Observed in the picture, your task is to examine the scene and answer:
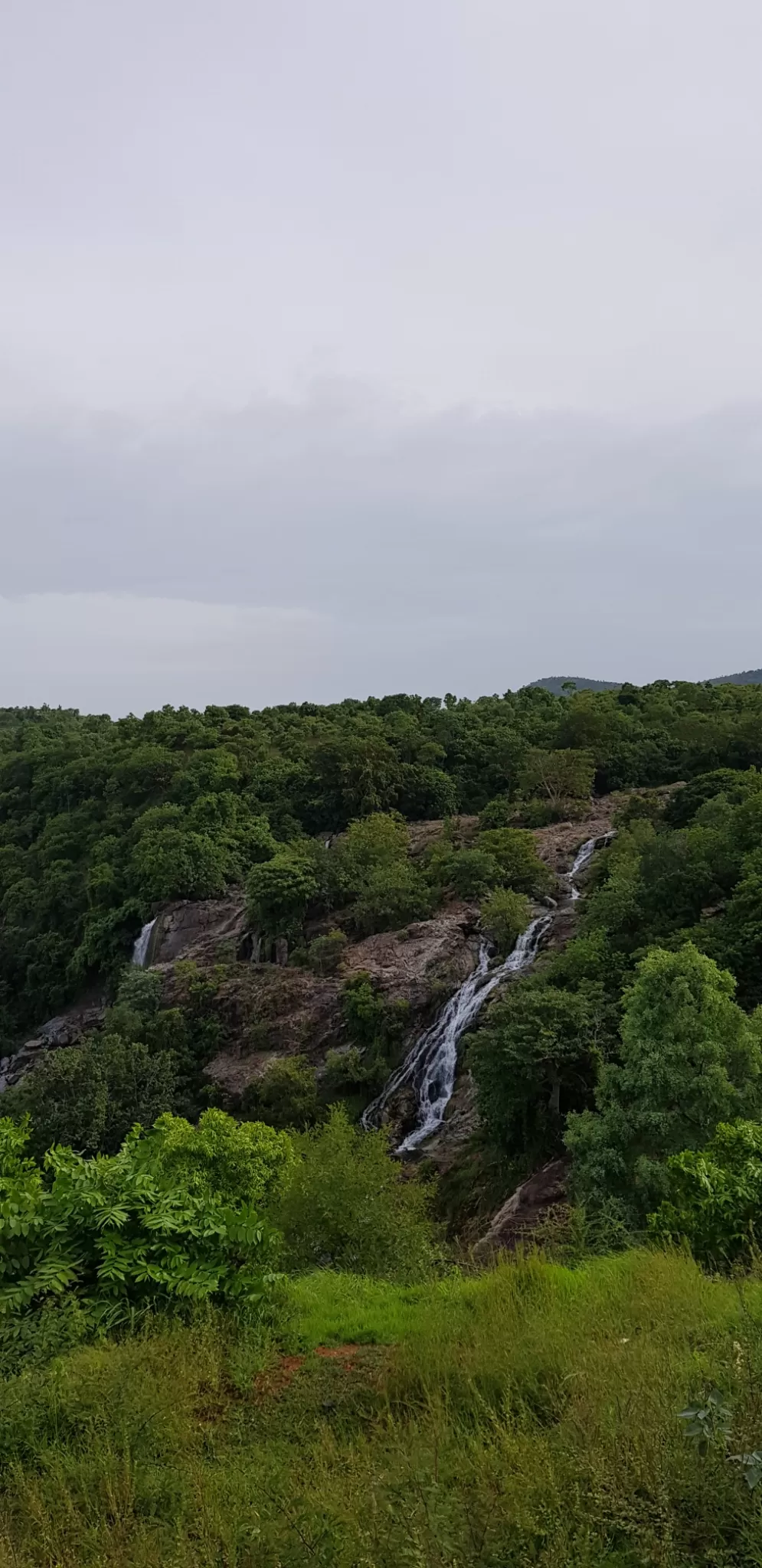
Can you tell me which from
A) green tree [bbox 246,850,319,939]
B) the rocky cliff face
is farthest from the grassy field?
green tree [bbox 246,850,319,939]

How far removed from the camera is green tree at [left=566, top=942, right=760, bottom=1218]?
11016 millimetres

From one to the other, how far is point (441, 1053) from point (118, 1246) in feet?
57.1

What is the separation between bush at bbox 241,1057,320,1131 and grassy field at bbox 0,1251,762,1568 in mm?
16630

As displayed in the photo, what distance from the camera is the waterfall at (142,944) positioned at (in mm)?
34281

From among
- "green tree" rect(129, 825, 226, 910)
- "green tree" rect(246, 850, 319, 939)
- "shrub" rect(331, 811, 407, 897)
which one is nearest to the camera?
"green tree" rect(246, 850, 319, 939)

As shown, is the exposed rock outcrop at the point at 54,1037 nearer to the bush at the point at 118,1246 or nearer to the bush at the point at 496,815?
the bush at the point at 496,815

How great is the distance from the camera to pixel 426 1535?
10.5 feet

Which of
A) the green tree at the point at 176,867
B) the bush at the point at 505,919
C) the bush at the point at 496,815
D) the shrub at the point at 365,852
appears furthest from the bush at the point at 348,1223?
the bush at the point at 496,815

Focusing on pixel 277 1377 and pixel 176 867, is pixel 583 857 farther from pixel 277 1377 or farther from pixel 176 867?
pixel 277 1377

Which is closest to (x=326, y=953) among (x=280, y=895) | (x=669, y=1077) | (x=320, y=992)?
(x=320, y=992)

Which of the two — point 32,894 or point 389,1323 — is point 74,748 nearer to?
point 32,894

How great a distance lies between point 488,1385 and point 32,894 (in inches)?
1686

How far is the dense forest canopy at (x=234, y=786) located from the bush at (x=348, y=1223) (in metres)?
24.7

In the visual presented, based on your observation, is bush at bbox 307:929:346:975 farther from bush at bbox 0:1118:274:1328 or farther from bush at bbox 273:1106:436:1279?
bush at bbox 0:1118:274:1328
